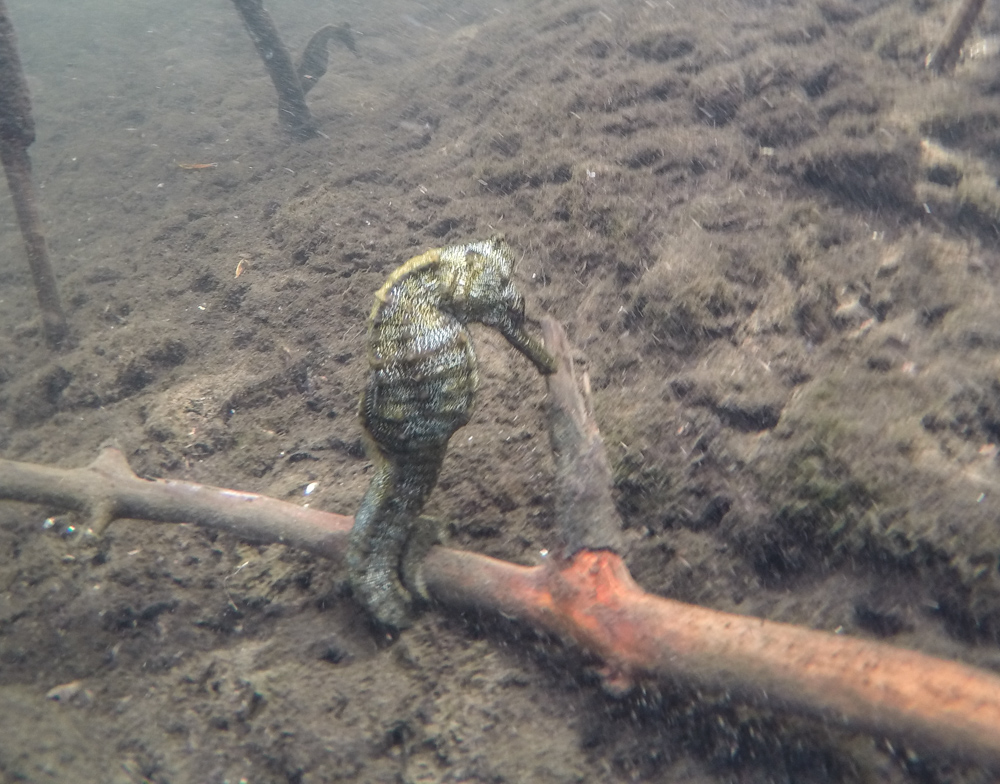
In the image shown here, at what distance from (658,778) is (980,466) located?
5.32ft

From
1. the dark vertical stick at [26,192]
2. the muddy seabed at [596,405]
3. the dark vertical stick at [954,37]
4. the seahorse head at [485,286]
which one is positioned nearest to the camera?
the muddy seabed at [596,405]

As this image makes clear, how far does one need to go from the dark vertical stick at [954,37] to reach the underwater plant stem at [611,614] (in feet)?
14.1

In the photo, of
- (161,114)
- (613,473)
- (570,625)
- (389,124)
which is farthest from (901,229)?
(161,114)

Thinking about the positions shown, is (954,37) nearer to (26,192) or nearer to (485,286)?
(485,286)

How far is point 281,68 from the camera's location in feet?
28.5

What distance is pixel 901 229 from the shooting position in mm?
3617

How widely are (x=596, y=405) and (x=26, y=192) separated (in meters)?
5.66

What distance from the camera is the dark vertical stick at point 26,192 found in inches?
204

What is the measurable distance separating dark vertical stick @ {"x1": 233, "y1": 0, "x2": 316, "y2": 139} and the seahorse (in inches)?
287

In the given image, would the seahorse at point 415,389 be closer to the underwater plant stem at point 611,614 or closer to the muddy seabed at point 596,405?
the underwater plant stem at point 611,614

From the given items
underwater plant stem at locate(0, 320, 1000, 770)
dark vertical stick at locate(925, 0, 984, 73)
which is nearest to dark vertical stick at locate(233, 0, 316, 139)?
underwater plant stem at locate(0, 320, 1000, 770)

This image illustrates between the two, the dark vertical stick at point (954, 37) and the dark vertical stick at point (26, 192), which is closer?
the dark vertical stick at point (954, 37)

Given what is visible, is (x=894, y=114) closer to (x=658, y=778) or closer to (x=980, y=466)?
(x=980, y=466)

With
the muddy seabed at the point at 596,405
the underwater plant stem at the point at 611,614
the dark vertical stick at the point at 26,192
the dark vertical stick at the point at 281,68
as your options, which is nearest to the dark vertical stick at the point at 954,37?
the muddy seabed at the point at 596,405
